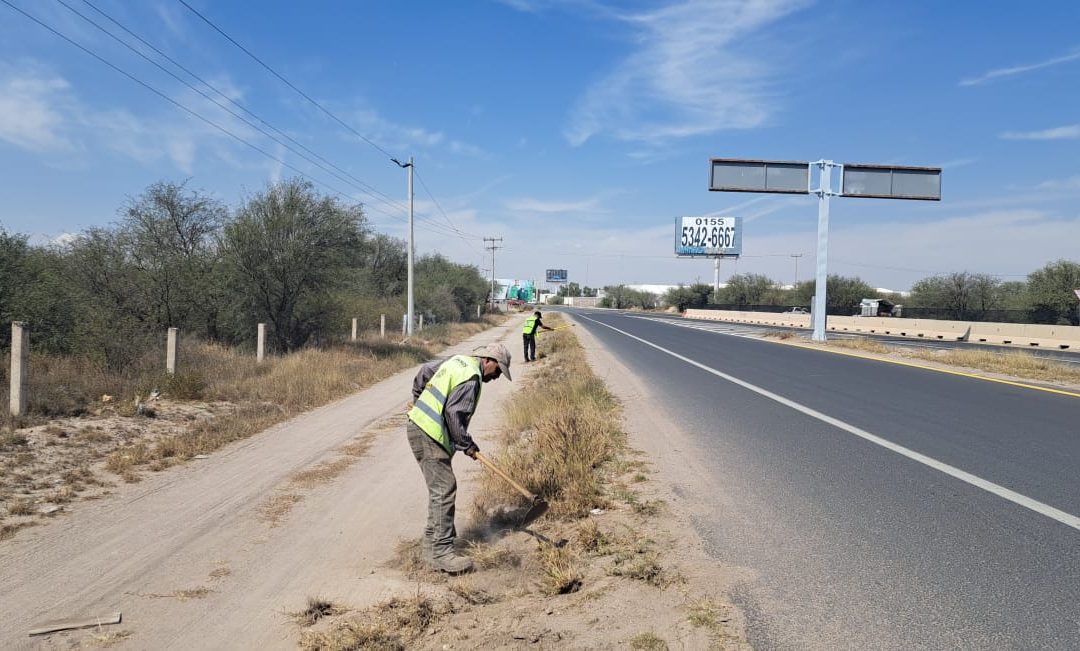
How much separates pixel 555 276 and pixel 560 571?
169 metres

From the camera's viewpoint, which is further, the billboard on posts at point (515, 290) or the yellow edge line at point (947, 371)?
the billboard on posts at point (515, 290)

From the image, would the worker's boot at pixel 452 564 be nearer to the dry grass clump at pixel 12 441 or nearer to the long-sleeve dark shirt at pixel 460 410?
the long-sleeve dark shirt at pixel 460 410

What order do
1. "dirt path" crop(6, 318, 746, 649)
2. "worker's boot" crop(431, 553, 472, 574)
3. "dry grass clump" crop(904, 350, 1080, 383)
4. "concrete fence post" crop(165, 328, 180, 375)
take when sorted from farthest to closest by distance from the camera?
"dry grass clump" crop(904, 350, 1080, 383)
"concrete fence post" crop(165, 328, 180, 375)
"worker's boot" crop(431, 553, 472, 574)
"dirt path" crop(6, 318, 746, 649)

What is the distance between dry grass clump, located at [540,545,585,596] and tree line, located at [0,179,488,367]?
11.8m

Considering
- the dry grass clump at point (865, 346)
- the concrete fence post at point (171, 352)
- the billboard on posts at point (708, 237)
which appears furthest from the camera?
the billboard on posts at point (708, 237)

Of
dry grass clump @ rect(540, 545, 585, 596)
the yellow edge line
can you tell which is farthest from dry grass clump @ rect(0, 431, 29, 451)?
the yellow edge line

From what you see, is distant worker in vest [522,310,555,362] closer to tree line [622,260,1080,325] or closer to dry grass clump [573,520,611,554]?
dry grass clump [573,520,611,554]

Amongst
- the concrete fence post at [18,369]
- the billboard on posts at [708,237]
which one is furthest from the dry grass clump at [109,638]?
the billboard on posts at [708,237]

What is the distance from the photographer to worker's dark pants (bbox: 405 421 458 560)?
16.6 feet

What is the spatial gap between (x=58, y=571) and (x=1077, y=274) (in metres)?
58.5

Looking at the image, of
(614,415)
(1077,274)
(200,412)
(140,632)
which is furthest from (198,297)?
(1077,274)

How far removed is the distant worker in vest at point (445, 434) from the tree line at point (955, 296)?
3923 centimetres

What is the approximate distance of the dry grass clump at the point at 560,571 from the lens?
14.8ft

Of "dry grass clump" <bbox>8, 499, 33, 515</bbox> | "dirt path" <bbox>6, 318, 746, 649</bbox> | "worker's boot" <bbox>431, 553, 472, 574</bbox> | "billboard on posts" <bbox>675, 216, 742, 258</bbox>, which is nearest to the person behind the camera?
"dirt path" <bbox>6, 318, 746, 649</bbox>
